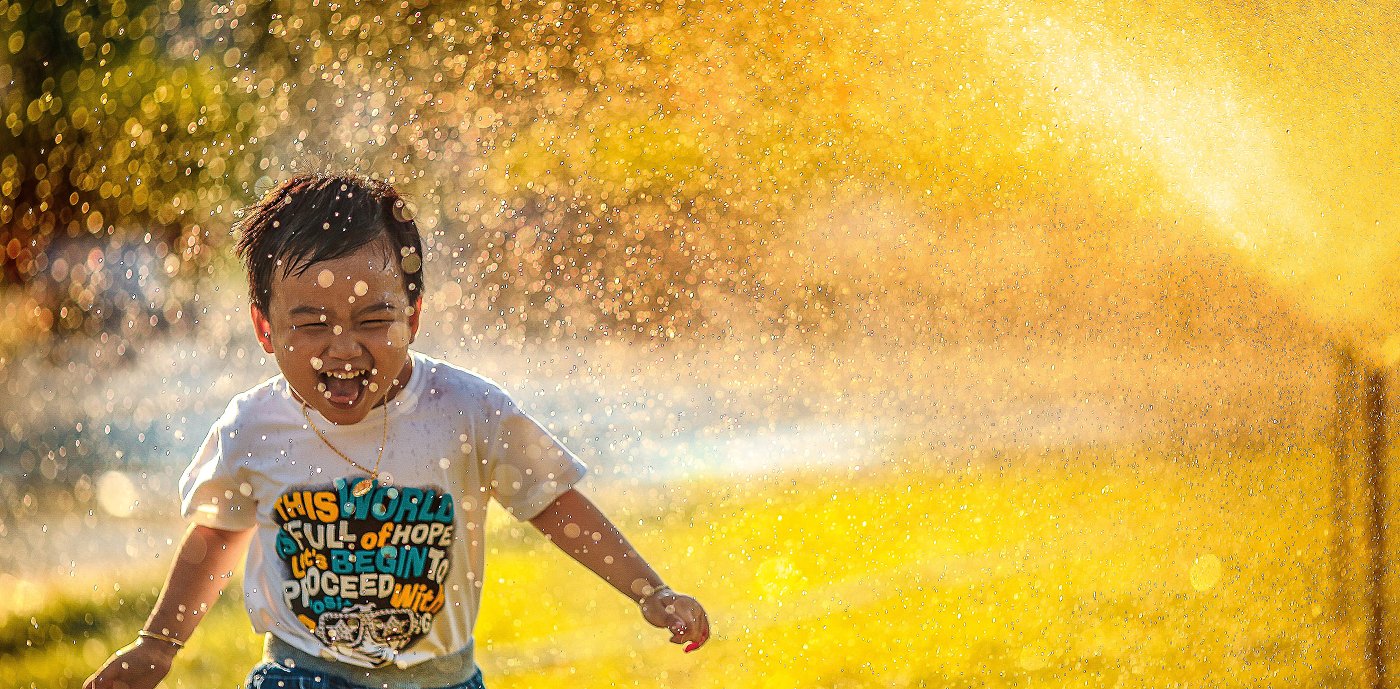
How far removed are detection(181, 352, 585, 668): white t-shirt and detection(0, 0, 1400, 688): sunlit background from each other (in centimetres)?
175

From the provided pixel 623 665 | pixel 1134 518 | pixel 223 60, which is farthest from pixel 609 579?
pixel 223 60

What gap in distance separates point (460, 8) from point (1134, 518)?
135 inches

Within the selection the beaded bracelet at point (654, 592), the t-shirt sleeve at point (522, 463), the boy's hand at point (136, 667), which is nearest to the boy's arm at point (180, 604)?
the boy's hand at point (136, 667)

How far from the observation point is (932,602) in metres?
4.59

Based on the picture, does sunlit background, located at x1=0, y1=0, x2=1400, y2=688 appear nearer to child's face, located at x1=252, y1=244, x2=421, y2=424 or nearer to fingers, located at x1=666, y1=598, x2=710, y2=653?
fingers, located at x1=666, y1=598, x2=710, y2=653

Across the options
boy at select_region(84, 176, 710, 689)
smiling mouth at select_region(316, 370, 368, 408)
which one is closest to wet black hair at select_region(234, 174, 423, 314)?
boy at select_region(84, 176, 710, 689)

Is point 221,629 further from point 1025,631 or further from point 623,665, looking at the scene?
point 1025,631

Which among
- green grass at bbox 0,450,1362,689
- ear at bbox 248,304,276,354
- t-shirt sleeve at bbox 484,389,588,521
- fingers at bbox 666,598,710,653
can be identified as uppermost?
ear at bbox 248,304,276,354

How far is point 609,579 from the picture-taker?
2.11m

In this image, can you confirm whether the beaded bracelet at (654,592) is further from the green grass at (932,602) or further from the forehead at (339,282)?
the green grass at (932,602)

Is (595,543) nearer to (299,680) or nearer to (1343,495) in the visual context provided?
(299,680)

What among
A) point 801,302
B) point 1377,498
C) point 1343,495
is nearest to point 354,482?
point 1377,498

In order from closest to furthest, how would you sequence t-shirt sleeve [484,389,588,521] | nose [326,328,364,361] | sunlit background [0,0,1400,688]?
nose [326,328,364,361]
t-shirt sleeve [484,389,588,521]
sunlit background [0,0,1400,688]

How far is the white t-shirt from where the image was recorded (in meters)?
1.97
